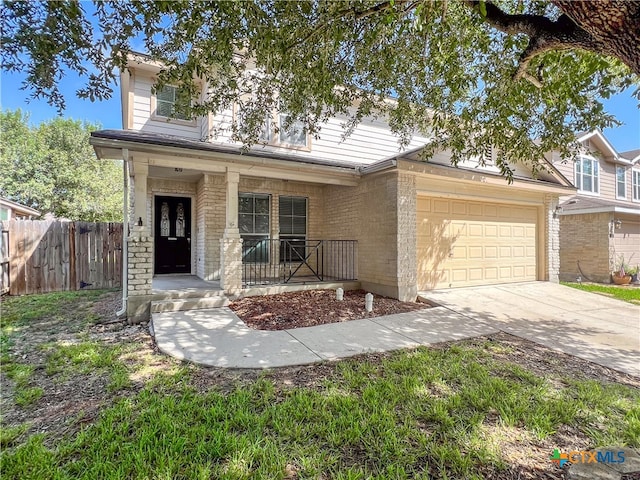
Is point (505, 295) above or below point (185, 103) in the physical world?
below

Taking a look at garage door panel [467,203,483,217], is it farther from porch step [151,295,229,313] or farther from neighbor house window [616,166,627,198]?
neighbor house window [616,166,627,198]

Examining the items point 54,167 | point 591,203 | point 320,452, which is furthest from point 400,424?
point 54,167

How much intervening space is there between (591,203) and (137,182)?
632 inches

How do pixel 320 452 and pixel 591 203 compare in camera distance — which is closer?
pixel 320 452

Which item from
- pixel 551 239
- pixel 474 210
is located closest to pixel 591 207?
pixel 551 239

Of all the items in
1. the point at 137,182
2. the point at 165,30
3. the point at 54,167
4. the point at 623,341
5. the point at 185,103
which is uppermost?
the point at 54,167

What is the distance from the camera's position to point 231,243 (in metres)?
6.86

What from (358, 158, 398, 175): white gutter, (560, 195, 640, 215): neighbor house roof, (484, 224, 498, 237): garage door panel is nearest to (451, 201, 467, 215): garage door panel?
(484, 224, 498, 237): garage door panel

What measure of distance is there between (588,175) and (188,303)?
1824 cm

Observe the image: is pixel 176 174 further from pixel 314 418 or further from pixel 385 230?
pixel 314 418

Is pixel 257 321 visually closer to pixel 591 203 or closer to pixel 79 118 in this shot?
pixel 591 203

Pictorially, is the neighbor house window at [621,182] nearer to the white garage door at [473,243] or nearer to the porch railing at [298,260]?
the white garage door at [473,243]

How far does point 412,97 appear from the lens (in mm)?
6082

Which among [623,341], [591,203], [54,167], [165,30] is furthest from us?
[54,167]
